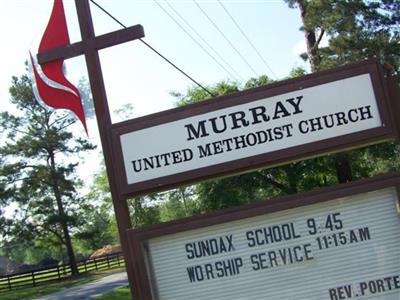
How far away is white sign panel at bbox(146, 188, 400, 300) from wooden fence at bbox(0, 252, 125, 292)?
4007 cm

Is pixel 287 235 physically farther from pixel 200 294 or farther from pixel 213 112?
pixel 213 112

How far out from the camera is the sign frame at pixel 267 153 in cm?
502

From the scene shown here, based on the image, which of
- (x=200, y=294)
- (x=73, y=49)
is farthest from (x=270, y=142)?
(x=73, y=49)

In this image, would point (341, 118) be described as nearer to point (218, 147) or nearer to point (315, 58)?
point (218, 147)

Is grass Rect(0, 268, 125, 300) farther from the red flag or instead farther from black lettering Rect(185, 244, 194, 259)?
black lettering Rect(185, 244, 194, 259)

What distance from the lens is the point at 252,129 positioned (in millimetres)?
5141

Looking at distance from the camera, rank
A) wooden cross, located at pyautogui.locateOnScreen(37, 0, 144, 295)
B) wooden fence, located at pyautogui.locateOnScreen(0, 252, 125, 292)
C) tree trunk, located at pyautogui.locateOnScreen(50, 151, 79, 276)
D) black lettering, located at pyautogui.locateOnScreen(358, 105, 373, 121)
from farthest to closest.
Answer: tree trunk, located at pyautogui.locateOnScreen(50, 151, 79, 276), wooden fence, located at pyautogui.locateOnScreen(0, 252, 125, 292), wooden cross, located at pyautogui.locateOnScreen(37, 0, 144, 295), black lettering, located at pyautogui.locateOnScreen(358, 105, 373, 121)

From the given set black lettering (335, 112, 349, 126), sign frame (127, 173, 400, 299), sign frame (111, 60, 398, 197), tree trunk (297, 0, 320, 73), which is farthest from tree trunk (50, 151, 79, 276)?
black lettering (335, 112, 349, 126)

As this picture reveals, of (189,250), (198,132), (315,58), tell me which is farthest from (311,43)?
(189,250)

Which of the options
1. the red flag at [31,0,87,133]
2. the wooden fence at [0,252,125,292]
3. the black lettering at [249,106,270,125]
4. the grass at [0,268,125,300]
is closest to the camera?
the black lettering at [249,106,270,125]

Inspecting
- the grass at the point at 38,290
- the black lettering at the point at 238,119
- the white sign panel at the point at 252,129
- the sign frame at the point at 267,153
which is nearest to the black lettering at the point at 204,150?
the white sign panel at the point at 252,129

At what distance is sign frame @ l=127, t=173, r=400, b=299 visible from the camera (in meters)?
4.92

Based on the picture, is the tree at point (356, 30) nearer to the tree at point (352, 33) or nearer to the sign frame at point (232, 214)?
the tree at point (352, 33)

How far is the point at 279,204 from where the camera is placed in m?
4.99
